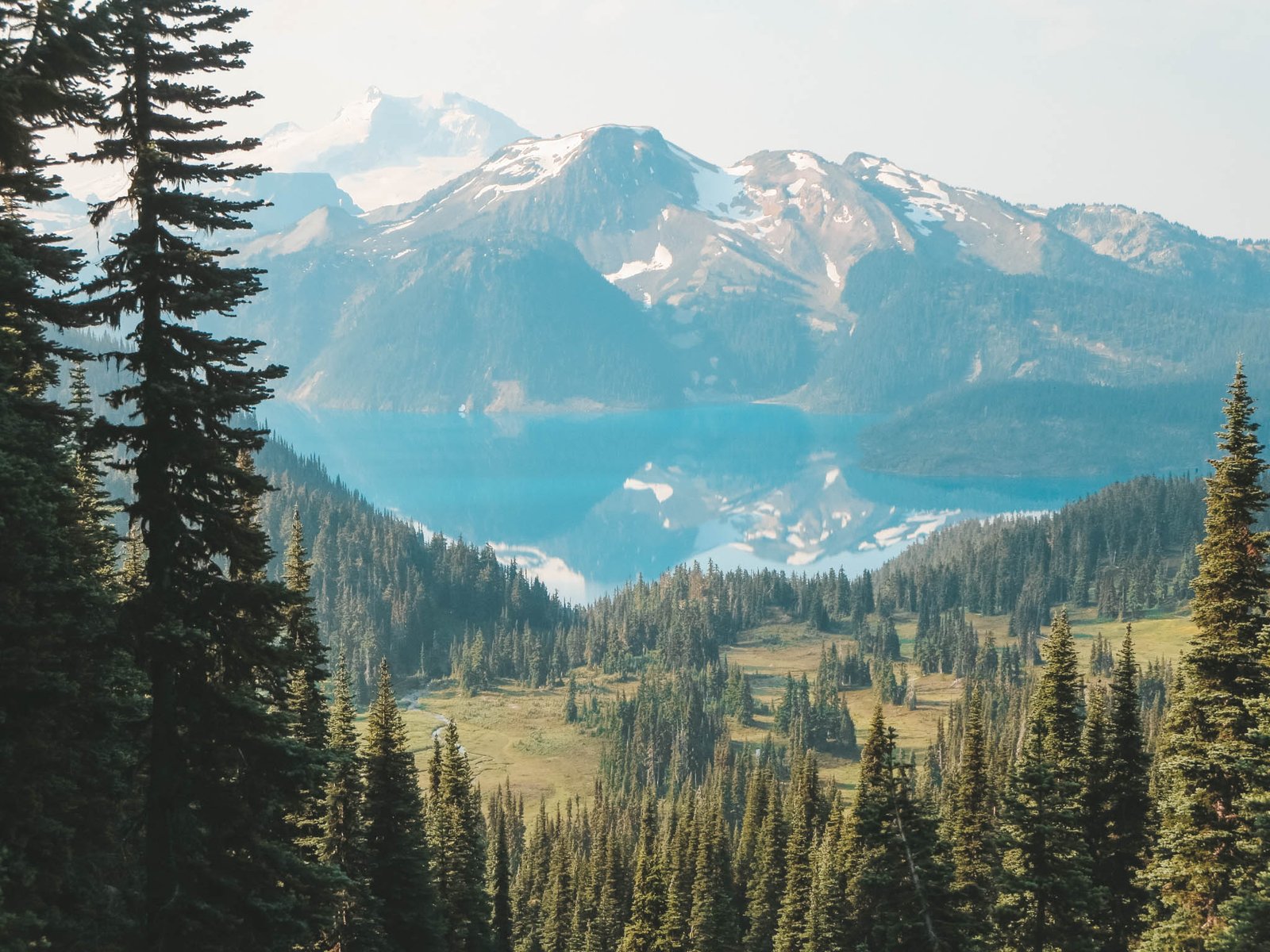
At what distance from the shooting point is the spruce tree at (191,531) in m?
23.1

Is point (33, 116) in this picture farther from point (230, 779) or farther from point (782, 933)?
point (782, 933)

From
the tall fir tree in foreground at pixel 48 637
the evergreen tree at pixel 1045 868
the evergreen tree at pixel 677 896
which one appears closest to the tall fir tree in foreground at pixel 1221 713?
the evergreen tree at pixel 1045 868

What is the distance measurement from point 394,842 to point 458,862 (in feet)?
41.3

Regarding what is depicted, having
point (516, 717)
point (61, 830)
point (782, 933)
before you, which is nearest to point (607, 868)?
point (782, 933)

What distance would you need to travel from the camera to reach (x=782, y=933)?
210ft

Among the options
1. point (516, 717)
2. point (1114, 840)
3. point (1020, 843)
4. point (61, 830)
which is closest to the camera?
point (61, 830)

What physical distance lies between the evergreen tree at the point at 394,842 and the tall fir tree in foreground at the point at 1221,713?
25257mm

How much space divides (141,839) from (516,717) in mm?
173719

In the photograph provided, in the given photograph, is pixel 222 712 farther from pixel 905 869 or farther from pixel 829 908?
pixel 829 908

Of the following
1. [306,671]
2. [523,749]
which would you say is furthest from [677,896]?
[523,749]

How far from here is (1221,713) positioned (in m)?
33.1

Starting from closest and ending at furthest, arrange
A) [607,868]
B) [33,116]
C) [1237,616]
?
[33,116] < [1237,616] < [607,868]

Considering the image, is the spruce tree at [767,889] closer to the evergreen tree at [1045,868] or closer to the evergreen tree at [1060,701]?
the evergreen tree at [1060,701]

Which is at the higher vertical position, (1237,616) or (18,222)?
(18,222)
